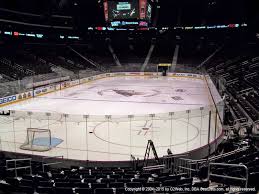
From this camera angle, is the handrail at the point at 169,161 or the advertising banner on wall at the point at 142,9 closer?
the handrail at the point at 169,161

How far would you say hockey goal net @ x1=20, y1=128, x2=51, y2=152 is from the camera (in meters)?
9.96

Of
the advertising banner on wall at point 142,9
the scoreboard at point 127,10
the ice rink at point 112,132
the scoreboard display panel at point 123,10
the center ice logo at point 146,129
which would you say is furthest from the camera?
the scoreboard display panel at point 123,10

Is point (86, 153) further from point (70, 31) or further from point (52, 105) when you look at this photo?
point (70, 31)

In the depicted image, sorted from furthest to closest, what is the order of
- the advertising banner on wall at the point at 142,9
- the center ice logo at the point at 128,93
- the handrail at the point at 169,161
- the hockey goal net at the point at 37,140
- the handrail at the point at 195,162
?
the advertising banner on wall at the point at 142,9
the center ice logo at the point at 128,93
the hockey goal net at the point at 37,140
the handrail at the point at 169,161
the handrail at the point at 195,162

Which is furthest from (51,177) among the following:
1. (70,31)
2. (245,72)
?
(70,31)

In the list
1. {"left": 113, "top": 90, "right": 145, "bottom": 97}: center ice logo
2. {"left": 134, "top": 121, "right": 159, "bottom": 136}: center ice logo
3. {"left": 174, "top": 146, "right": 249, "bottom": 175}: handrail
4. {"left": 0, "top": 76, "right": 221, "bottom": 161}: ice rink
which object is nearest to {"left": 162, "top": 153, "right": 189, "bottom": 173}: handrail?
{"left": 174, "top": 146, "right": 249, "bottom": 175}: handrail

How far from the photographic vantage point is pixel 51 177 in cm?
636

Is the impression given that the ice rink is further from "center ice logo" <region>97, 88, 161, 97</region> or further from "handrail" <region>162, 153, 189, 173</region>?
"center ice logo" <region>97, 88, 161, 97</region>

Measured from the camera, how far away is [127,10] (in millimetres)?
24109

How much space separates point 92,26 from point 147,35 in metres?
9.26

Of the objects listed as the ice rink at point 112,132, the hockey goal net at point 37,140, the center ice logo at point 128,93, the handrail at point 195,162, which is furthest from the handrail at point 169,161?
the center ice logo at point 128,93

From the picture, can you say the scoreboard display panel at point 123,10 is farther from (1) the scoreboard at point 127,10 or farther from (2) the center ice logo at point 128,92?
(2) the center ice logo at point 128,92

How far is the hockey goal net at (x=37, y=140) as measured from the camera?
996cm

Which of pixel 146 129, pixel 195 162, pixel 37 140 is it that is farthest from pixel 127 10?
pixel 195 162
